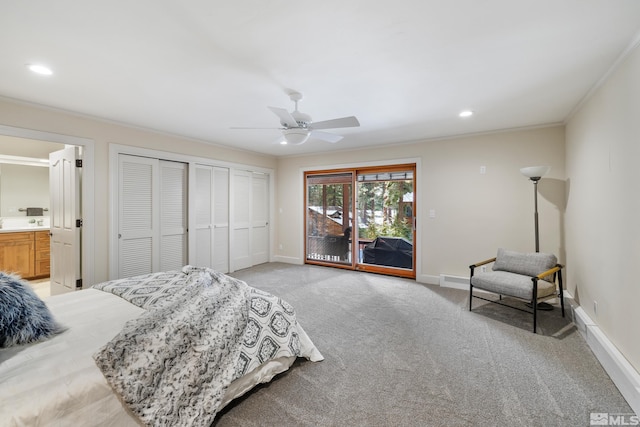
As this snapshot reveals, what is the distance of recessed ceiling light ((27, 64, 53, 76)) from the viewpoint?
2303mm

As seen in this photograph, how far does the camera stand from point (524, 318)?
3.23m

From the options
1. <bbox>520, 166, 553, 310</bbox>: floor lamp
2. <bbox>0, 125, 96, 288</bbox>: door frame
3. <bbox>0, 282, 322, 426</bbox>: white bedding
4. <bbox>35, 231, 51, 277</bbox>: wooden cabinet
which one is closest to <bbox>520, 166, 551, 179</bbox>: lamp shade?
<bbox>520, 166, 553, 310</bbox>: floor lamp

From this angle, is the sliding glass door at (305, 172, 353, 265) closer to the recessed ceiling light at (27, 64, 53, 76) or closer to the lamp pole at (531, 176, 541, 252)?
the lamp pole at (531, 176, 541, 252)

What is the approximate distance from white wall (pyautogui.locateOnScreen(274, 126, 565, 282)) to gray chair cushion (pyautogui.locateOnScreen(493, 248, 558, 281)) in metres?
0.72

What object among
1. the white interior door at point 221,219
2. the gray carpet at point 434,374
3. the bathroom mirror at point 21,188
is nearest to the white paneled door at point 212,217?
the white interior door at point 221,219

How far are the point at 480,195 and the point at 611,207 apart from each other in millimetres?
2036

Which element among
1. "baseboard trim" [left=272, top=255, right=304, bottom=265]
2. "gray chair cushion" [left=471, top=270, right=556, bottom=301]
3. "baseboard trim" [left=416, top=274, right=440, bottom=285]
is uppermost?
"gray chair cushion" [left=471, top=270, right=556, bottom=301]

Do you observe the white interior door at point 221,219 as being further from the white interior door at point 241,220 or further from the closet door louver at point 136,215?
the closet door louver at point 136,215

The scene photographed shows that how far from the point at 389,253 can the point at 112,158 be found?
15.4 ft

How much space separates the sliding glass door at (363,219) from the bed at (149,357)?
131 inches

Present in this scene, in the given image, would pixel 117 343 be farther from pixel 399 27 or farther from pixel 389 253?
pixel 389 253

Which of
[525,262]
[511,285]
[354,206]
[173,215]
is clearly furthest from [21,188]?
[525,262]

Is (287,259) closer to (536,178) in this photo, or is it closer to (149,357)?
(536,178)

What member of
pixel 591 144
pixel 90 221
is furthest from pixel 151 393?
pixel 591 144
